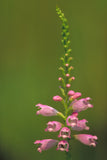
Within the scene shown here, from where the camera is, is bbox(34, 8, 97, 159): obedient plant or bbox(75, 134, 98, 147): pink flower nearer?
bbox(34, 8, 97, 159): obedient plant

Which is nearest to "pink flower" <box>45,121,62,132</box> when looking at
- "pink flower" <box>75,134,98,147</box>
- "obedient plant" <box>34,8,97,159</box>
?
"obedient plant" <box>34,8,97,159</box>

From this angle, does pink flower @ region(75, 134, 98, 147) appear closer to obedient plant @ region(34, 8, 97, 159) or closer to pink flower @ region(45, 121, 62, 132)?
obedient plant @ region(34, 8, 97, 159)

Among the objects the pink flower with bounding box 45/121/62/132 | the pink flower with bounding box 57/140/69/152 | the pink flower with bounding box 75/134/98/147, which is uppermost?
the pink flower with bounding box 45/121/62/132

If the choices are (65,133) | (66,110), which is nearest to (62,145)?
(65,133)

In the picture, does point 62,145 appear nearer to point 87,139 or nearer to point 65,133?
point 65,133

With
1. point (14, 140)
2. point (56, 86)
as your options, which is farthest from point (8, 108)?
point (56, 86)

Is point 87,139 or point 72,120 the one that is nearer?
point 72,120

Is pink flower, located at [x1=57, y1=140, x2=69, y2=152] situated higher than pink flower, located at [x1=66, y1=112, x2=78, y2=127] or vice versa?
pink flower, located at [x1=66, y1=112, x2=78, y2=127]

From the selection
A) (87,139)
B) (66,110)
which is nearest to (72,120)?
(66,110)

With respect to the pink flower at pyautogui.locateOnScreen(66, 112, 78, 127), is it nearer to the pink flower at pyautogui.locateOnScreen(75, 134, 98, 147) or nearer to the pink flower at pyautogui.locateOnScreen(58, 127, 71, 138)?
the pink flower at pyautogui.locateOnScreen(58, 127, 71, 138)

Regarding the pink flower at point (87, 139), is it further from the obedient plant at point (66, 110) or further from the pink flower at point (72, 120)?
the pink flower at point (72, 120)

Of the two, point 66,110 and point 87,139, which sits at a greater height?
point 66,110

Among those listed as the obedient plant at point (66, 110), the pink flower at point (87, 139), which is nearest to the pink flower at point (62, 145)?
the obedient plant at point (66, 110)
